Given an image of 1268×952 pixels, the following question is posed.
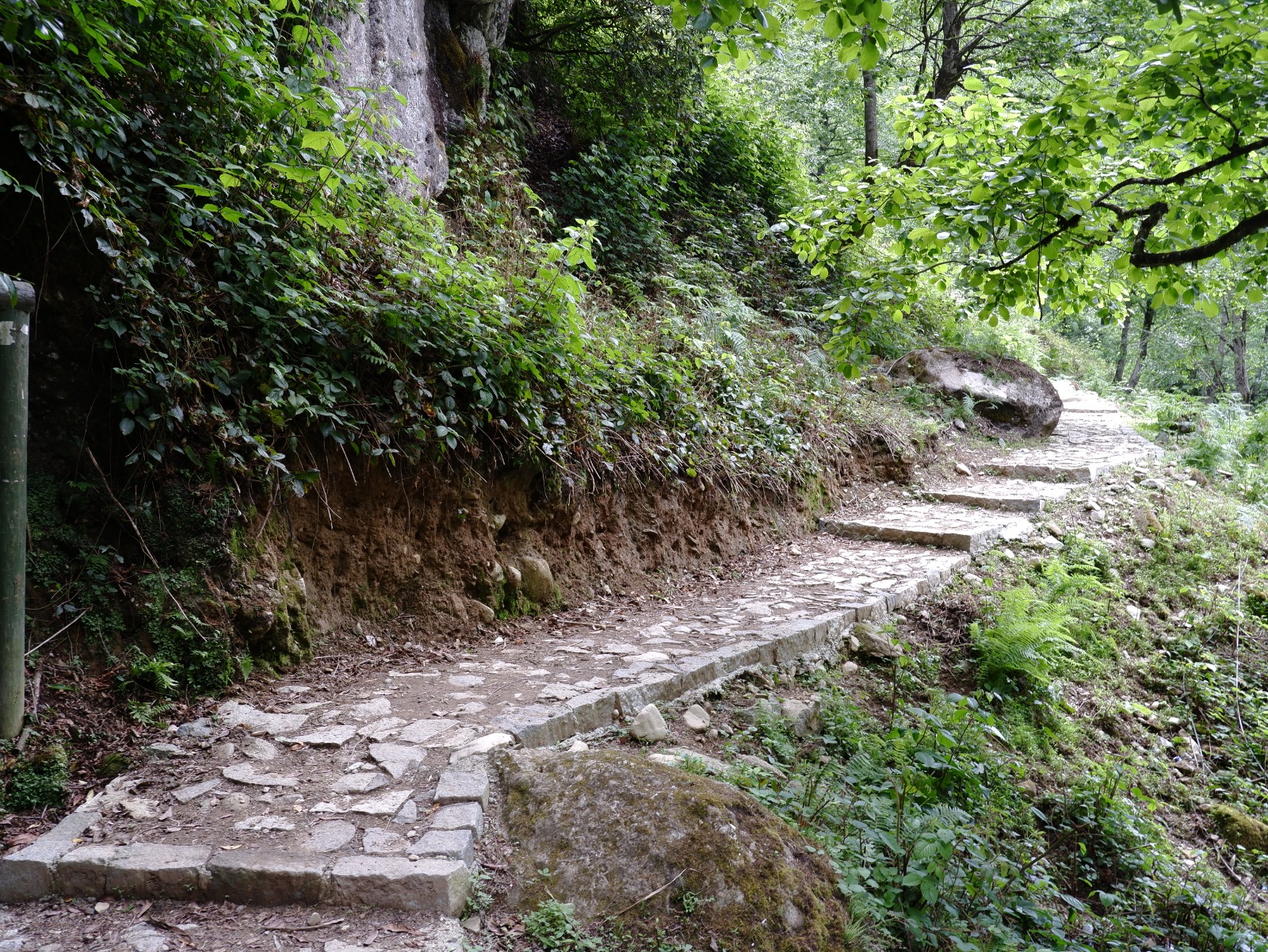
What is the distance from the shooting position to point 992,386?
13.0 metres

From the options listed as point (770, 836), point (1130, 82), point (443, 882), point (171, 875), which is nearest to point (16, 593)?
point (171, 875)

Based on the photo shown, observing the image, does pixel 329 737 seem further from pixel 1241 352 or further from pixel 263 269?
pixel 1241 352

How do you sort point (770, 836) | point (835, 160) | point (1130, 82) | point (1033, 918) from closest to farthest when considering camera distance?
point (770, 836) → point (1033, 918) → point (1130, 82) → point (835, 160)

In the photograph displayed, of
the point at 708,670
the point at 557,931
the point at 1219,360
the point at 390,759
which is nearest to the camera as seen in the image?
the point at 557,931

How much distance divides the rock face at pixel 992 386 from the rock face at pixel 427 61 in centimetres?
818

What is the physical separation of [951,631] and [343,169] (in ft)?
18.2

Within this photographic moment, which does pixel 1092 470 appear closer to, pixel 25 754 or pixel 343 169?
pixel 343 169

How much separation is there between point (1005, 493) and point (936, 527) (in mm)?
2170

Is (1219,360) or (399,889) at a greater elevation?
(1219,360)

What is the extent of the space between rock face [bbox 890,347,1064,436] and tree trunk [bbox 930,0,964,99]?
4.83 m

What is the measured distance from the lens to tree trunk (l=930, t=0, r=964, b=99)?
526 inches

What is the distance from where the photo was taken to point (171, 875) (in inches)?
90.1

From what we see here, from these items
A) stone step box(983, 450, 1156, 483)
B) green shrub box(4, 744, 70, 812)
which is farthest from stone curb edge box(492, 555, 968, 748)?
stone step box(983, 450, 1156, 483)

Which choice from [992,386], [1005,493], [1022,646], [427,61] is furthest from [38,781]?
[992,386]
